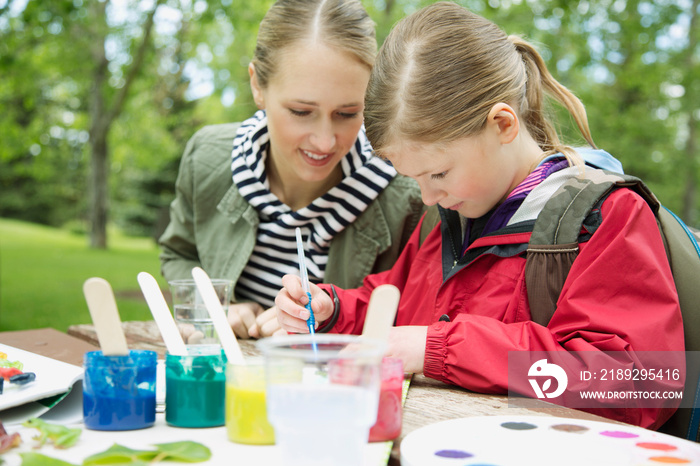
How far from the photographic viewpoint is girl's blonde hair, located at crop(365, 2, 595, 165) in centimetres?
161

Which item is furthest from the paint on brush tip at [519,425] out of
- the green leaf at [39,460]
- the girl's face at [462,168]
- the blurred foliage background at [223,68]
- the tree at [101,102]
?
the tree at [101,102]

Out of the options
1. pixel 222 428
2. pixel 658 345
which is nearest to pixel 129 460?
pixel 222 428

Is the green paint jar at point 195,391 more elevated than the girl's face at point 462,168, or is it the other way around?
the girl's face at point 462,168

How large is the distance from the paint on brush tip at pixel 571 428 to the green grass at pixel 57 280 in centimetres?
570

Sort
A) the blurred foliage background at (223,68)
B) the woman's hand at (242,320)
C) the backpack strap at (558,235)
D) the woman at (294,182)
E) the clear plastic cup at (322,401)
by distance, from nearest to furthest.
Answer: the clear plastic cup at (322,401)
the backpack strap at (558,235)
the woman's hand at (242,320)
the woman at (294,182)
the blurred foliage background at (223,68)

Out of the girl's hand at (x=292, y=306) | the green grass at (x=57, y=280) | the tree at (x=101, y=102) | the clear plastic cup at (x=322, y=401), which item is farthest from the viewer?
the tree at (x=101, y=102)

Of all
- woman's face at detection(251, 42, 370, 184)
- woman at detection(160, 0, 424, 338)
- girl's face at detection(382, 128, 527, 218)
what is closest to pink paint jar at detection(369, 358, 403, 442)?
girl's face at detection(382, 128, 527, 218)

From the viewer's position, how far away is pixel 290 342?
821 millimetres

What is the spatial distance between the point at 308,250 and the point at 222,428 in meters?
1.34

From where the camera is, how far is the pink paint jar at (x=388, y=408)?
0.95m

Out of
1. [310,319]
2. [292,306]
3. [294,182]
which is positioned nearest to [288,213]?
[294,182]

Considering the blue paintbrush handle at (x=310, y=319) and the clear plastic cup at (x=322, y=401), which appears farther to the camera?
the blue paintbrush handle at (x=310, y=319)

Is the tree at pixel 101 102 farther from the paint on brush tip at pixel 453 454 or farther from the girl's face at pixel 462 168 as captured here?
the paint on brush tip at pixel 453 454

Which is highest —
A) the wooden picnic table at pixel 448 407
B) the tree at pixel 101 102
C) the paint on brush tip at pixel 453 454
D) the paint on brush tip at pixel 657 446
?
the tree at pixel 101 102
